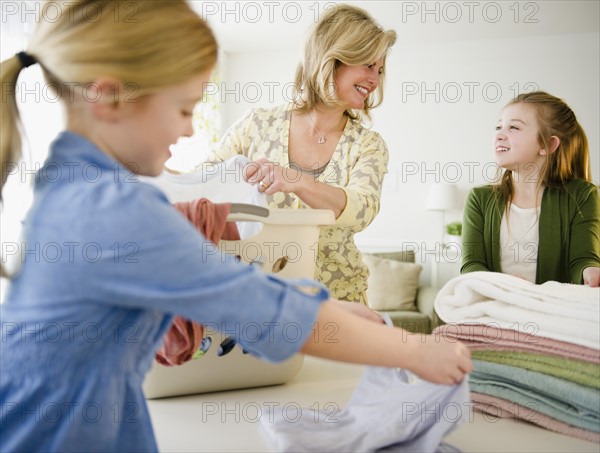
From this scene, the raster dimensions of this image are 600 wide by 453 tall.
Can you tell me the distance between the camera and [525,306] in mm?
716

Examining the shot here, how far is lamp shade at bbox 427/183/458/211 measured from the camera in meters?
4.60

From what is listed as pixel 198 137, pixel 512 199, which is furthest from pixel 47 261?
pixel 198 137

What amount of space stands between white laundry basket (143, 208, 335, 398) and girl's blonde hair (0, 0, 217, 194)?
268 mm

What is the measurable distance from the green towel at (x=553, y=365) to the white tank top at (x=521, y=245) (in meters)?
0.54

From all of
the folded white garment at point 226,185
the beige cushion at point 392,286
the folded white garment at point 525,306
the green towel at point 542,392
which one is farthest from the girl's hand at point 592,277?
the beige cushion at point 392,286

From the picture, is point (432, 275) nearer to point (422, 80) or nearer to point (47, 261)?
point (422, 80)

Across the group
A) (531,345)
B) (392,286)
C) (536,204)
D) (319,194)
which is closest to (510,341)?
(531,345)

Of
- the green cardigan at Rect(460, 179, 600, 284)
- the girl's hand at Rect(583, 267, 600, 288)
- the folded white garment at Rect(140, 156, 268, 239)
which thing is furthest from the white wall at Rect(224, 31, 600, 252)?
the folded white garment at Rect(140, 156, 268, 239)

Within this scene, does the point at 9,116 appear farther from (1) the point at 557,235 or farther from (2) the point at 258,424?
(1) the point at 557,235

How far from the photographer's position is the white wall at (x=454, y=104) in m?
4.63

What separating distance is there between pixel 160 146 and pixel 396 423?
38 cm

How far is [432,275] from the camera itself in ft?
15.3

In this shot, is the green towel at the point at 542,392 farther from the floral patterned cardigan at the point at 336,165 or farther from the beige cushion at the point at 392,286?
the beige cushion at the point at 392,286

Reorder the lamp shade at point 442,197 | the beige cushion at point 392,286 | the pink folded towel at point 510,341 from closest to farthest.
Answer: the pink folded towel at point 510,341 < the beige cushion at point 392,286 < the lamp shade at point 442,197
